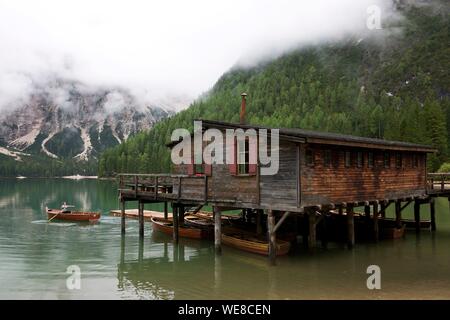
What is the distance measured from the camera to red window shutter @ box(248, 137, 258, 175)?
23562mm

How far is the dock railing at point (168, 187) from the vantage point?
Answer: 27.0m

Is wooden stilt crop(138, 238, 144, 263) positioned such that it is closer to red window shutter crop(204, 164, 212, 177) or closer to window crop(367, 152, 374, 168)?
red window shutter crop(204, 164, 212, 177)

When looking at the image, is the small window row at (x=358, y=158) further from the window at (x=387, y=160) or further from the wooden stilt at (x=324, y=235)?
the wooden stilt at (x=324, y=235)

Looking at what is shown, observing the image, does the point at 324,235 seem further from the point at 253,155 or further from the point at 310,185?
the point at 253,155

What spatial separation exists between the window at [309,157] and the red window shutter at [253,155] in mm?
2751

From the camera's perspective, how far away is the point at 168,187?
3091 centimetres

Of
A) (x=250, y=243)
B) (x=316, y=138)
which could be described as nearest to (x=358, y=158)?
(x=316, y=138)

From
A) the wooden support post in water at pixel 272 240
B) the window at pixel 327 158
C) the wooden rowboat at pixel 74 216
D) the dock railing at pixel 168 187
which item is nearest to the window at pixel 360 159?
the window at pixel 327 158

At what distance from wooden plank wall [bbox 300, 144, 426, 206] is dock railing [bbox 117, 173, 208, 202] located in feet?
22.9

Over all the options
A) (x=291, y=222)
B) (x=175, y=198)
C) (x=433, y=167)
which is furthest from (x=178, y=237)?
(x=433, y=167)

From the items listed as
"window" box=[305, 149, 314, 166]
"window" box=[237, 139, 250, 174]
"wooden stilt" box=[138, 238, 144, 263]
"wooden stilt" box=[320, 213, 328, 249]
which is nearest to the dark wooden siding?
"window" box=[305, 149, 314, 166]

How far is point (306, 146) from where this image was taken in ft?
73.7

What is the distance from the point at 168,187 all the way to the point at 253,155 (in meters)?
9.41
